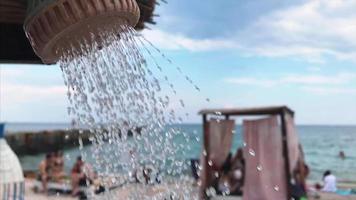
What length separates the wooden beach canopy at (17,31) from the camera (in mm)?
1663

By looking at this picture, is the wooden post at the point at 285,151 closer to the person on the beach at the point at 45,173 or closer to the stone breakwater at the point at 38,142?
the person on the beach at the point at 45,173

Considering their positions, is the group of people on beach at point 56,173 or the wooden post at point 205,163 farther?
the group of people on beach at point 56,173

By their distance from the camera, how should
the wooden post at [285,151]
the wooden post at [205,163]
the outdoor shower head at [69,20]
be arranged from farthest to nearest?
1. the wooden post at [205,163]
2. the wooden post at [285,151]
3. the outdoor shower head at [69,20]

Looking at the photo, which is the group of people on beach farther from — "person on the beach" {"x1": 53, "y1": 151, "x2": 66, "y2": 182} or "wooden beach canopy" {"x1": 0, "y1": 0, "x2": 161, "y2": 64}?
"wooden beach canopy" {"x1": 0, "y1": 0, "x2": 161, "y2": 64}

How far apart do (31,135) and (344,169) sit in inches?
1550

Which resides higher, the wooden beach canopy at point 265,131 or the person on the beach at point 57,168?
the wooden beach canopy at point 265,131

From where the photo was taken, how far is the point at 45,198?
54.7ft

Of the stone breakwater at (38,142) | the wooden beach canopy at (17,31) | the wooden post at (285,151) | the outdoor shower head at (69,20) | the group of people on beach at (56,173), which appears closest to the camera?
the outdoor shower head at (69,20)

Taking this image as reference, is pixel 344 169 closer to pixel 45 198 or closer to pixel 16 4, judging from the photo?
pixel 45 198

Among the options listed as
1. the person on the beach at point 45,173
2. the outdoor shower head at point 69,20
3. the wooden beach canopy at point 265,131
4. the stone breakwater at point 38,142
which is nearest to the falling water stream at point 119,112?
the outdoor shower head at point 69,20

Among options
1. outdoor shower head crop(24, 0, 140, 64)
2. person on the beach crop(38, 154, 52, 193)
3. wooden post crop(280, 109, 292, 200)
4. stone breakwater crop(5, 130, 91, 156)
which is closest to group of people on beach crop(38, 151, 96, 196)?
person on the beach crop(38, 154, 52, 193)

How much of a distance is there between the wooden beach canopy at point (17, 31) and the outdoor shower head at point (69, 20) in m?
0.41

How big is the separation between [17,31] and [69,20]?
772 millimetres

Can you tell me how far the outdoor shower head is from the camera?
3.77 ft
